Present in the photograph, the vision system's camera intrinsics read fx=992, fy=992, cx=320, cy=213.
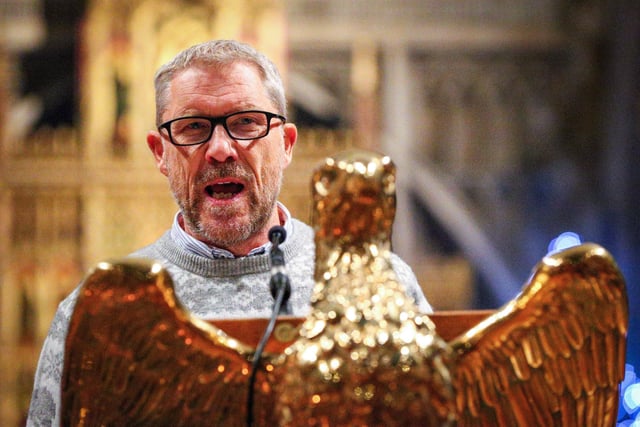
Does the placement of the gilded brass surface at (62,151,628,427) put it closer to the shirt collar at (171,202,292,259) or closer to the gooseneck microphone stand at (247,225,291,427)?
the gooseneck microphone stand at (247,225,291,427)

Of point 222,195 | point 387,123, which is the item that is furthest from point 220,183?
point 387,123

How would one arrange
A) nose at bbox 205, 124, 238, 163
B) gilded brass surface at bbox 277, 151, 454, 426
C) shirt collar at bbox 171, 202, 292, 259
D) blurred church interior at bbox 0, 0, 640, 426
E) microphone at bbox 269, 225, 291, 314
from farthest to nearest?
1. blurred church interior at bbox 0, 0, 640, 426
2. shirt collar at bbox 171, 202, 292, 259
3. nose at bbox 205, 124, 238, 163
4. microphone at bbox 269, 225, 291, 314
5. gilded brass surface at bbox 277, 151, 454, 426

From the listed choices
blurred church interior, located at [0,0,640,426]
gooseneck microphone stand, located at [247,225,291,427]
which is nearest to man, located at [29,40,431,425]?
gooseneck microphone stand, located at [247,225,291,427]

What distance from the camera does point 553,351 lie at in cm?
111

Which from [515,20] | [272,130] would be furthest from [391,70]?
[272,130]

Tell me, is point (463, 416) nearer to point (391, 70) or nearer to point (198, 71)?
point (198, 71)

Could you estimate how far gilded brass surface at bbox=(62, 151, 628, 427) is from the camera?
100 centimetres

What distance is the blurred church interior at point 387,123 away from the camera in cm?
495

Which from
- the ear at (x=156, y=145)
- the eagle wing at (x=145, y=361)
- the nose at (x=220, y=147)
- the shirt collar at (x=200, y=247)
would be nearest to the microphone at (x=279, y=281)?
the eagle wing at (x=145, y=361)

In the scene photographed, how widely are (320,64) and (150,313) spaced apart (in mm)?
4820

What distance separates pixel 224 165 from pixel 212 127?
63 millimetres

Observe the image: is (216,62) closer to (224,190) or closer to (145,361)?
(224,190)

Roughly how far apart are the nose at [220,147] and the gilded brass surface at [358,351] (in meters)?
0.51

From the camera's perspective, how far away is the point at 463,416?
106 cm
